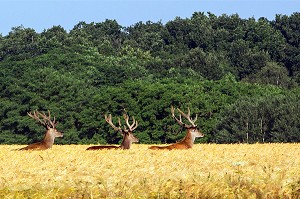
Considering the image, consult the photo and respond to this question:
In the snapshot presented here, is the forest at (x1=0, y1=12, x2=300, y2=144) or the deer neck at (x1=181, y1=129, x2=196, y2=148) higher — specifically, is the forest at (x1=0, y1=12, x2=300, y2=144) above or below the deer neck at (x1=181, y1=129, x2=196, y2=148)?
above

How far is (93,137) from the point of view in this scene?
61.5 meters

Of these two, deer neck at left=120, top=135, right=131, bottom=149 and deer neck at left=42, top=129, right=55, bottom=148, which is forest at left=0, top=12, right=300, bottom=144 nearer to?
deer neck at left=42, top=129, right=55, bottom=148

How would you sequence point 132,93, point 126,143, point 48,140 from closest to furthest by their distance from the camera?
point 126,143
point 48,140
point 132,93

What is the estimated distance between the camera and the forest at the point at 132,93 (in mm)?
58594

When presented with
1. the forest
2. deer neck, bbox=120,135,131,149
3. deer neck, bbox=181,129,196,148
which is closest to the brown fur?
deer neck, bbox=181,129,196,148

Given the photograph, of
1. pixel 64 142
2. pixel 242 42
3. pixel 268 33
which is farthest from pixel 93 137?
pixel 268 33

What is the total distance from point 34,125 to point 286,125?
943 inches

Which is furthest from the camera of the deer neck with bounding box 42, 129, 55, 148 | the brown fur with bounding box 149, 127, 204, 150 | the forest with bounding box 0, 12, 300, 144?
the forest with bounding box 0, 12, 300, 144

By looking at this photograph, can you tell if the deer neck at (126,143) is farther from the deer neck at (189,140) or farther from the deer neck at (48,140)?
the deer neck at (48,140)

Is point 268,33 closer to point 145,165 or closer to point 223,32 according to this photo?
point 223,32

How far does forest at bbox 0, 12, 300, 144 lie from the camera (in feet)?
192

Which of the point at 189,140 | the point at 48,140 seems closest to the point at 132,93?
the point at 48,140

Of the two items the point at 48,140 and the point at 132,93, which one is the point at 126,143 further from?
the point at 132,93

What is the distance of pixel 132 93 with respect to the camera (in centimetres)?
6512
